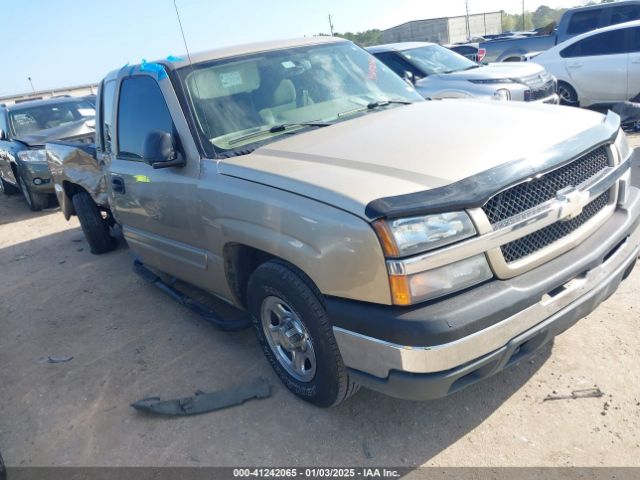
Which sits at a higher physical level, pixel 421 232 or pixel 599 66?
pixel 421 232

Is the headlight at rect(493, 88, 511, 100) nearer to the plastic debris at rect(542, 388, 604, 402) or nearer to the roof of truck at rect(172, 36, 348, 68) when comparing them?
the roof of truck at rect(172, 36, 348, 68)

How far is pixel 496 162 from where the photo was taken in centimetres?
241

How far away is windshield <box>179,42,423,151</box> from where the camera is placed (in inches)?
131

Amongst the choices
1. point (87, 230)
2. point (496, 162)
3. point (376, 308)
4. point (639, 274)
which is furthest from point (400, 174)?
point (87, 230)

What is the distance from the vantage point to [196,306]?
3.94 metres

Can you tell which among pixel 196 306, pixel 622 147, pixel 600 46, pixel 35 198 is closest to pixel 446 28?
pixel 600 46

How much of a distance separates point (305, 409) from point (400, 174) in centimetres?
147

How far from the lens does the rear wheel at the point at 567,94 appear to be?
1016 centimetres

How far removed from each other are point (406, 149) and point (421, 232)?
2.11 ft

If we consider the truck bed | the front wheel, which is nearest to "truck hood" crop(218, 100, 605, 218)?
the front wheel

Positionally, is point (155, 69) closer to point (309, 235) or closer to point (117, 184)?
point (117, 184)

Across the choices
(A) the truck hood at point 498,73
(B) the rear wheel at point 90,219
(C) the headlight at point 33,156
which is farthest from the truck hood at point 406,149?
(C) the headlight at point 33,156

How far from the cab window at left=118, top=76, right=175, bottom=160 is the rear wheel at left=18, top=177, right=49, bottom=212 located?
18.7 feet

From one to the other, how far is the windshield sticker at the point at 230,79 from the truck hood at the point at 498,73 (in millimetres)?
5674
